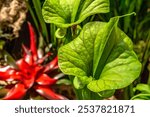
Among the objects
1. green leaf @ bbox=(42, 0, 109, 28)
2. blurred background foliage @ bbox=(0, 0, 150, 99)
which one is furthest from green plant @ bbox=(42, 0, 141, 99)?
blurred background foliage @ bbox=(0, 0, 150, 99)

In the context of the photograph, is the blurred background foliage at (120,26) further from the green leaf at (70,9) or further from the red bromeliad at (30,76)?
the green leaf at (70,9)

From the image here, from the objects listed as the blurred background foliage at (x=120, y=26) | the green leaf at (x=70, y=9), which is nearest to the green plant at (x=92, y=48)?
the green leaf at (x=70, y=9)

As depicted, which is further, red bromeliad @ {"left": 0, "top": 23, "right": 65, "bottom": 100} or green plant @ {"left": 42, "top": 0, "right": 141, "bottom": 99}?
red bromeliad @ {"left": 0, "top": 23, "right": 65, "bottom": 100}

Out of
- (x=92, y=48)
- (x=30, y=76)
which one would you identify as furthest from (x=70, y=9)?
(x=30, y=76)

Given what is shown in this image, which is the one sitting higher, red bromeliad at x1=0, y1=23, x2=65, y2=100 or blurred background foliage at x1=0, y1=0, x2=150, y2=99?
blurred background foliage at x1=0, y1=0, x2=150, y2=99

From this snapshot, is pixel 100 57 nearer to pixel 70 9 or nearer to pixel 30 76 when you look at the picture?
pixel 70 9

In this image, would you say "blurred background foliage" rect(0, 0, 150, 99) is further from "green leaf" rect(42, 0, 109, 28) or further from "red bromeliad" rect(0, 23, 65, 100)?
"green leaf" rect(42, 0, 109, 28)

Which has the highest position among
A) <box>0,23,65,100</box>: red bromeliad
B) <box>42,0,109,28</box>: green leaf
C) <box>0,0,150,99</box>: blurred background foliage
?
<box>42,0,109,28</box>: green leaf
